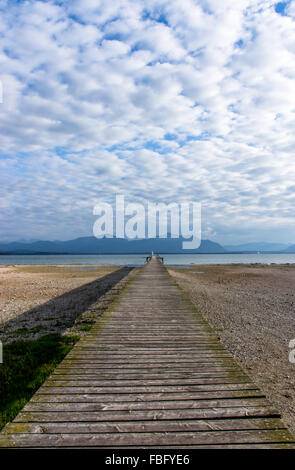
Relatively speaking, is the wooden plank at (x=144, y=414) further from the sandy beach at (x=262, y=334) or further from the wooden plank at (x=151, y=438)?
the sandy beach at (x=262, y=334)

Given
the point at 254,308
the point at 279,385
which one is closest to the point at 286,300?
the point at 254,308

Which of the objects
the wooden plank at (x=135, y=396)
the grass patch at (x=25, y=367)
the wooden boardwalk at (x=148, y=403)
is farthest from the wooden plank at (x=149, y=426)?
the grass patch at (x=25, y=367)

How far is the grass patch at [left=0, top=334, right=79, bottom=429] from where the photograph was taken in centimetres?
495

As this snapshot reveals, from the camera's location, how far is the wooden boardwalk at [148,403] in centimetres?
276

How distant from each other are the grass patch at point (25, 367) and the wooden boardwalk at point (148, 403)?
141 centimetres

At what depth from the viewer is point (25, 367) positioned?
657cm

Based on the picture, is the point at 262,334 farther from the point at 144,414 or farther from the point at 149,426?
the point at 149,426

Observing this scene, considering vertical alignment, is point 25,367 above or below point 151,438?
below

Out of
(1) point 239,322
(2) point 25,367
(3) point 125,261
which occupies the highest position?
(2) point 25,367

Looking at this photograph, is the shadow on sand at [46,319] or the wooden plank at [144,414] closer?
the wooden plank at [144,414]

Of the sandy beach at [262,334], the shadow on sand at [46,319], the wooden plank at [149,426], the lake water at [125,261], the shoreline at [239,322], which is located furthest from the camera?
the lake water at [125,261]

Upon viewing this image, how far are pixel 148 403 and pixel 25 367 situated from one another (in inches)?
180

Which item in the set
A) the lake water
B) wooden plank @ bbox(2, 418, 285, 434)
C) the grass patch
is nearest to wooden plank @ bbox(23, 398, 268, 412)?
wooden plank @ bbox(2, 418, 285, 434)

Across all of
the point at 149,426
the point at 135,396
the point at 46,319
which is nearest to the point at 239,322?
the point at 46,319
